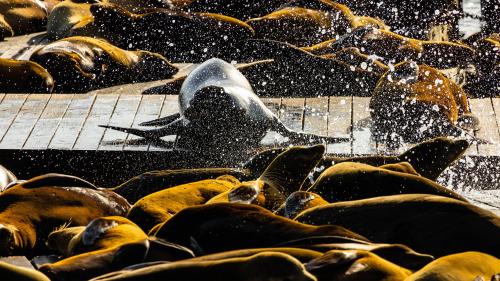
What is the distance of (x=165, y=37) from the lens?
1362cm

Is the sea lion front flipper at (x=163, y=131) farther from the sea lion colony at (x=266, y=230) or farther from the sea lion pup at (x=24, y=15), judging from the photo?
the sea lion pup at (x=24, y=15)

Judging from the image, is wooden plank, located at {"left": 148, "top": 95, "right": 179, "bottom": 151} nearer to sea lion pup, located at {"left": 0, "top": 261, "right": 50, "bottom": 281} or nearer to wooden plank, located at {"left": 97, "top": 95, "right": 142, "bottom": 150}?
wooden plank, located at {"left": 97, "top": 95, "right": 142, "bottom": 150}

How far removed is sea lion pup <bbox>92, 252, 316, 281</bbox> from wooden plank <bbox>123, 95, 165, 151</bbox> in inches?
Answer: 188

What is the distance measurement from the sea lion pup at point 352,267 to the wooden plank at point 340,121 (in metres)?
4.29

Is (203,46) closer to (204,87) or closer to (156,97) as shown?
(156,97)

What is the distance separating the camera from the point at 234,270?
12.6 feet

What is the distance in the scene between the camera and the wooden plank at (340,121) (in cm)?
848

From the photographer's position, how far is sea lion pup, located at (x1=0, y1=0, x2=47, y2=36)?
15.1m

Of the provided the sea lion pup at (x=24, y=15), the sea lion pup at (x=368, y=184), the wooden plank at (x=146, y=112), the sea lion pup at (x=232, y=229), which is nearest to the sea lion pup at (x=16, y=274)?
the sea lion pup at (x=232, y=229)

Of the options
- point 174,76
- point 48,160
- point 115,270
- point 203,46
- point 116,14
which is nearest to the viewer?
point 115,270

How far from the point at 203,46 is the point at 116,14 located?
165 cm

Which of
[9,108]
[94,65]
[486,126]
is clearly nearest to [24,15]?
[94,65]

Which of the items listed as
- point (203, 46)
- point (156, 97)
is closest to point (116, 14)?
point (203, 46)

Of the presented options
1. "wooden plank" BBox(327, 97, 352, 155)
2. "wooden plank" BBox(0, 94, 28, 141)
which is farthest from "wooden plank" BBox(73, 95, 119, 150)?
"wooden plank" BBox(327, 97, 352, 155)
